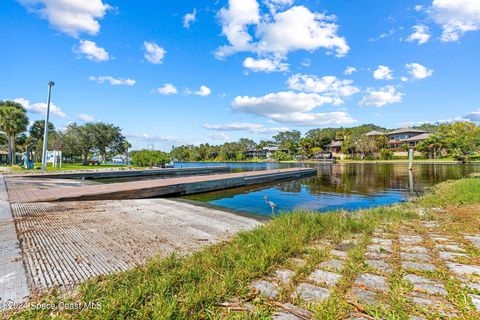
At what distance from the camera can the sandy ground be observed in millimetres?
2465

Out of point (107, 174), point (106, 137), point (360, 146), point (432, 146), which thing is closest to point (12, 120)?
point (106, 137)

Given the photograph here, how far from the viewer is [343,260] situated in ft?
8.61

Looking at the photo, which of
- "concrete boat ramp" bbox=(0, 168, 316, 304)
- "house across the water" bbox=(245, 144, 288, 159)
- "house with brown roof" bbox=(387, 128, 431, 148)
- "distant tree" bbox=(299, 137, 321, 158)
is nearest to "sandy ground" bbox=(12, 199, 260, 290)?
"concrete boat ramp" bbox=(0, 168, 316, 304)

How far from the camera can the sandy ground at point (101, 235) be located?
2.46m

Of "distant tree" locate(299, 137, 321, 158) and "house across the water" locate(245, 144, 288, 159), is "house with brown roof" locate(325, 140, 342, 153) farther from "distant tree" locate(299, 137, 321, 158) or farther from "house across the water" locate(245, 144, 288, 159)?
"house across the water" locate(245, 144, 288, 159)

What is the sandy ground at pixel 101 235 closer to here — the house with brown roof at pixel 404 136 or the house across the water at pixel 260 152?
the house with brown roof at pixel 404 136

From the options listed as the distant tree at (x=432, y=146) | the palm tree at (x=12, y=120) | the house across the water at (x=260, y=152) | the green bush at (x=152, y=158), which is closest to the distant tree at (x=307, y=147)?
the house across the water at (x=260, y=152)

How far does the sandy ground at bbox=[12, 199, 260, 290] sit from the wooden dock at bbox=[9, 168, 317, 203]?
1072 millimetres

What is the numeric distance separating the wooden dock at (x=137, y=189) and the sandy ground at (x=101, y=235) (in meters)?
1.07

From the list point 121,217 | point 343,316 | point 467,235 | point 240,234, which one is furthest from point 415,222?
point 121,217

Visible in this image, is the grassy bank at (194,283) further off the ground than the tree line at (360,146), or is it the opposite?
the tree line at (360,146)

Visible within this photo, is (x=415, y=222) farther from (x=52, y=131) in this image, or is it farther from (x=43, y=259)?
(x=52, y=131)

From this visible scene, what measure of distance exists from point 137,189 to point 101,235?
5.08 meters

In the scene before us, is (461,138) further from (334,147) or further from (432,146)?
(334,147)
